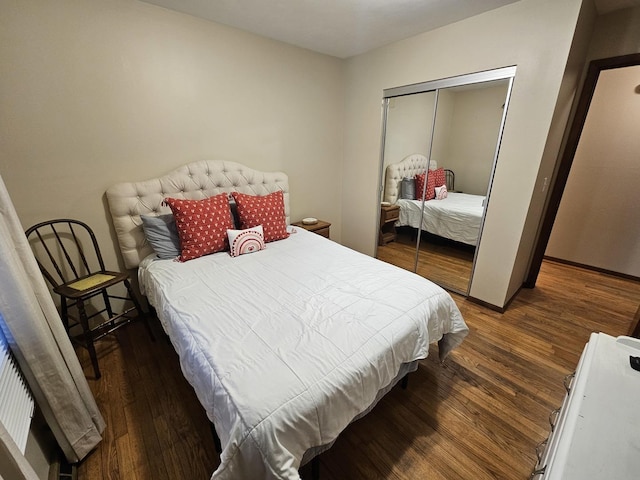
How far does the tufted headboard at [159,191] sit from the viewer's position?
1.93 metres

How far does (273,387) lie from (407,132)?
258 cm

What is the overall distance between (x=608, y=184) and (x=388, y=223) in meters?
2.42

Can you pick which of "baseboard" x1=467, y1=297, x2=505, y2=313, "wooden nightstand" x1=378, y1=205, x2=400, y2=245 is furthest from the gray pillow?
"baseboard" x1=467, y1=297, x2=505, y2=313

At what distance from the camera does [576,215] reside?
3.13m

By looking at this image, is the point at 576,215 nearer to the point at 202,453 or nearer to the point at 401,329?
the point at 401,329

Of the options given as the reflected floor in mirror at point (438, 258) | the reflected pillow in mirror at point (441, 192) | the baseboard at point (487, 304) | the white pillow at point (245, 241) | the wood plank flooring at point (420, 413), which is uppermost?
the reflected pillow in mirror at point (441, 192)

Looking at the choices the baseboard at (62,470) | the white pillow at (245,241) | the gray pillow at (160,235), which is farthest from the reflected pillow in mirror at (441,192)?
the baseboard at (62,470)

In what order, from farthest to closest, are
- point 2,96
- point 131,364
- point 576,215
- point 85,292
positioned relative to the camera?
point 576,215 < point 131,364 < point 85,292 < point 2,96

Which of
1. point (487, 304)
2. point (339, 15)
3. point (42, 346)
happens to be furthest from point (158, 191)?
point (487, 304)

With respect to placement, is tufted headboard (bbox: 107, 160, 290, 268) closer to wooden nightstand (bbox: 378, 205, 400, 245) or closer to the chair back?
the chair back

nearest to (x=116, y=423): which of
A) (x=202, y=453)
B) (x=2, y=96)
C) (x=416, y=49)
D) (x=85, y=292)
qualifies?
(x=202, y=453)

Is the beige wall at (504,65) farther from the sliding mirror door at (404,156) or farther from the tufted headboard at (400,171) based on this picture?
the tufted headboard at (400,171)

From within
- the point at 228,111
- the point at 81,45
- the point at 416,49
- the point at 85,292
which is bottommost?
the point at 85,292

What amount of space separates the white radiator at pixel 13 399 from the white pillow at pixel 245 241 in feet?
3.92
